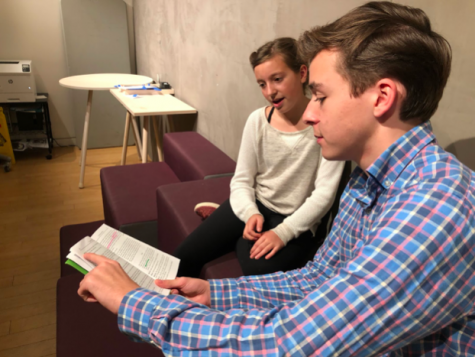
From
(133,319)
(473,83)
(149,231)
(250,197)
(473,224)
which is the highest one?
(473,83)

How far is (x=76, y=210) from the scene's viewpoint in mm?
2912

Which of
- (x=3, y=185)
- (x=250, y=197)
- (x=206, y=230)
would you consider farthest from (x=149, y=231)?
(x=3, y=185)

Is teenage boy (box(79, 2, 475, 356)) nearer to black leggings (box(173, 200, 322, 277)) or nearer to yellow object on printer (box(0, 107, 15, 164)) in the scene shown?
black leggings (box(173, 200, 322, 277))

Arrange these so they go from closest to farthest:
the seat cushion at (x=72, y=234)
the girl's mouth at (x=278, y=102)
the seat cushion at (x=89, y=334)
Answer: the seat cushion at (x=89, y=334), the girl's mouth at (x=278, y=102), the seat cushion at (x=72, y=234)

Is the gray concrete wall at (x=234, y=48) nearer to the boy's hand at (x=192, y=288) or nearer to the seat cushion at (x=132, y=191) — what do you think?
the seat cushion at (x=132, y=191)

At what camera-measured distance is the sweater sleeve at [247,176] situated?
4.69 ft

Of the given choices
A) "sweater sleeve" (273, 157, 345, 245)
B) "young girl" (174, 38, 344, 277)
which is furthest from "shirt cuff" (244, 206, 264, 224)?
"sweater sleeve" (273, 157, 345, 245)

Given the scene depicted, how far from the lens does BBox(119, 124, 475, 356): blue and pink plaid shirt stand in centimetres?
52

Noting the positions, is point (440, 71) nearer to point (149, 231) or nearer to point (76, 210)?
point (149, 231)

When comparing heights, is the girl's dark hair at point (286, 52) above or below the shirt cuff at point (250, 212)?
above

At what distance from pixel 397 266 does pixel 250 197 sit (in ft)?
3.17

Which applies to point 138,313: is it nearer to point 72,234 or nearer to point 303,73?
point 303,73

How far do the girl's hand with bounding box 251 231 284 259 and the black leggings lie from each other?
0.09 ft

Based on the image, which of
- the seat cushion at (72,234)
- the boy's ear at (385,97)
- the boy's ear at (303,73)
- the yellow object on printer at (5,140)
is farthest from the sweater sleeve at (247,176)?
the yellow object on printer at (5,140)
